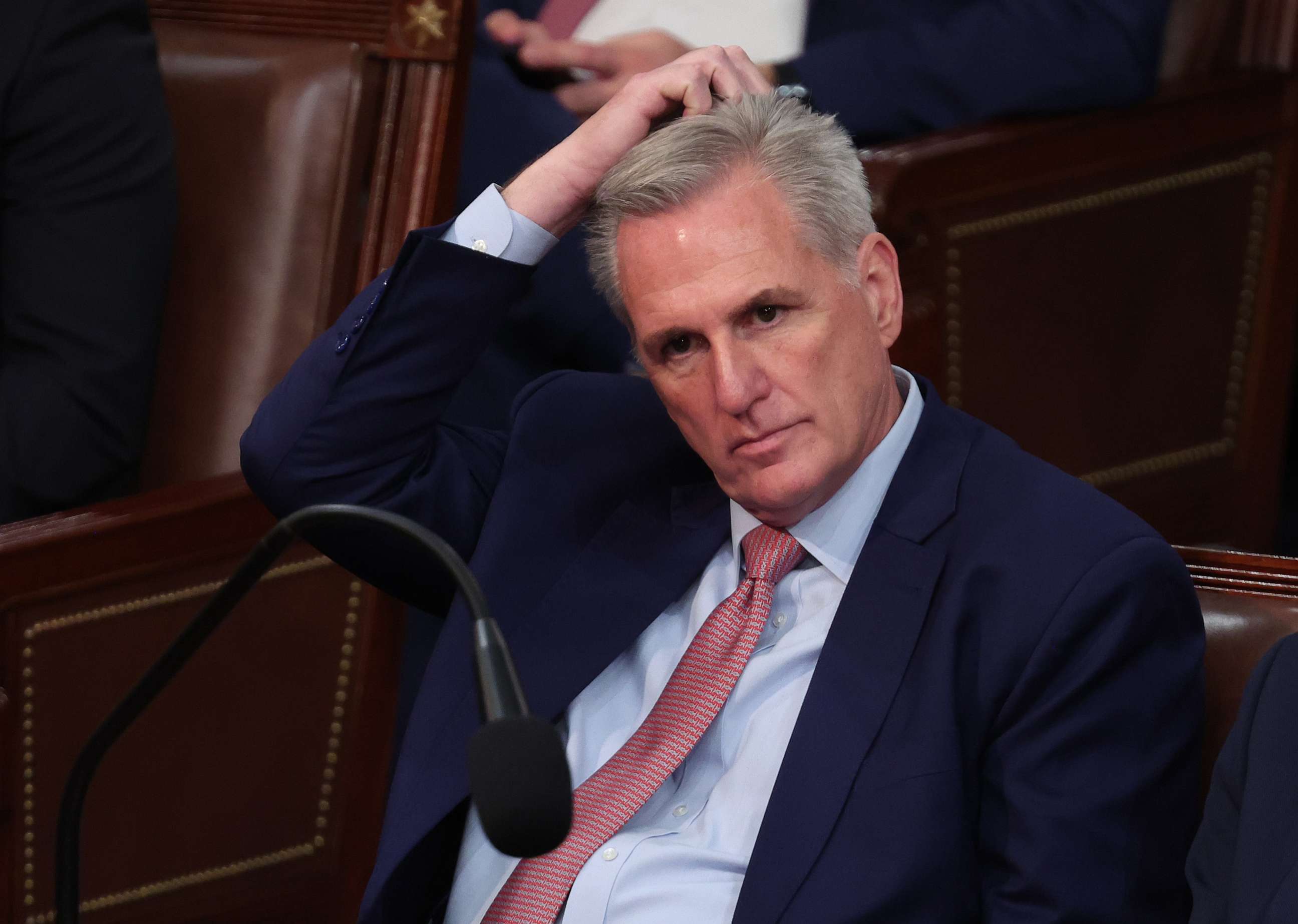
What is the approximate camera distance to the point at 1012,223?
230 cm

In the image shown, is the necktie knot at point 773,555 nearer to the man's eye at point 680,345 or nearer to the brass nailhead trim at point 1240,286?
the man's eye at point 680,345

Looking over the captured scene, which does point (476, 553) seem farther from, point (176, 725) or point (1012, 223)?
point (1012, 223)

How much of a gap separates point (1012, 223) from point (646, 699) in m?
1.07

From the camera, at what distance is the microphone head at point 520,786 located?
0.90m

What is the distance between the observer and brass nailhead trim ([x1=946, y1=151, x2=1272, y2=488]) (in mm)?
2295

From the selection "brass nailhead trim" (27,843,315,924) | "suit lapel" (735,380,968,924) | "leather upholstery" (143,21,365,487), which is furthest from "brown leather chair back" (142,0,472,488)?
"suit lapel" (735,380,968,924)

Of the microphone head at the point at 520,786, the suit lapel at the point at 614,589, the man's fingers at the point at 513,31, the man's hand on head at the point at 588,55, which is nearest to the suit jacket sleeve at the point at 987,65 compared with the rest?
the man's hand on head at the point at 588,55

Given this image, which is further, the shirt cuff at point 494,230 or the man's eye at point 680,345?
the shirt cuff at point 494,230

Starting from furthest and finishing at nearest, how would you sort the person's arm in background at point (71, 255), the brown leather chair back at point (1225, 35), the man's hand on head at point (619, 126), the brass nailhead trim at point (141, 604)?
the brown leather chair back at point (1225, 35), the person's arm in background at point (71, 255), the brass nailhead trim at point (141, 604), the man's hand on head at point (619, 126)

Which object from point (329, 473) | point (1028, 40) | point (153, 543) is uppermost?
point (1028, 40)

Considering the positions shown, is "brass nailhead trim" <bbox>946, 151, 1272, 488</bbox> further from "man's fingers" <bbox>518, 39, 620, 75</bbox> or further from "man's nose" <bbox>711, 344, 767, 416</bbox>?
"man's nose" <bbox>711, 344, 767, 416</bbox>

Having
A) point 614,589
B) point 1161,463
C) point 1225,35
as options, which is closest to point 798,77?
point 1225,35

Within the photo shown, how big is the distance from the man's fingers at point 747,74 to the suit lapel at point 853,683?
382 millimetres

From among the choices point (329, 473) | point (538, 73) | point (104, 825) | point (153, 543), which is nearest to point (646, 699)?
point (329, 473)
